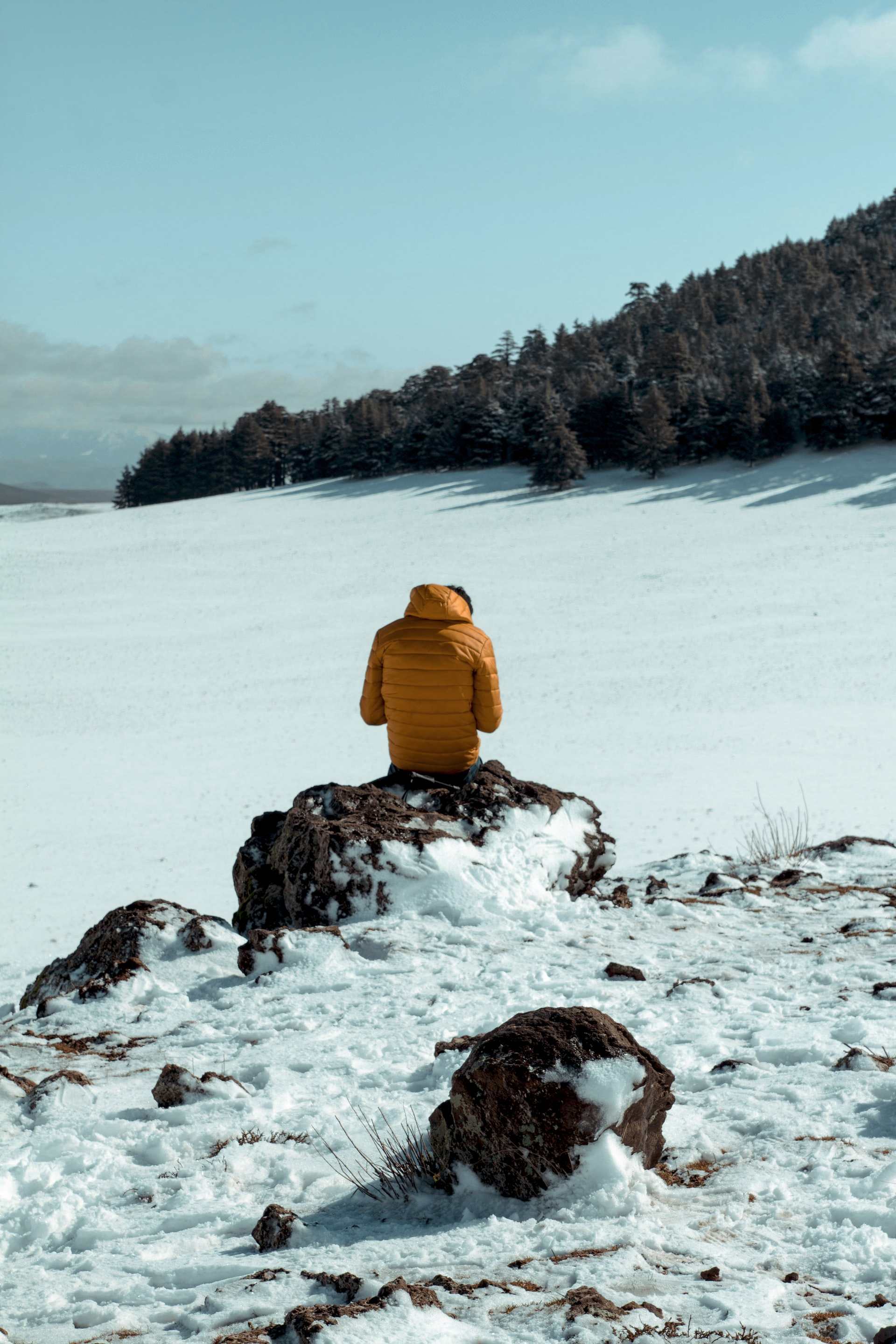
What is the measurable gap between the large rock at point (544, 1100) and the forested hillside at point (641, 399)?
39.9 metres

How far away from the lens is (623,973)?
13.9 feet

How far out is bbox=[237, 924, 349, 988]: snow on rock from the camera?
4.44 meters

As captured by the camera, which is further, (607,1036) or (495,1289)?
(607,1036)

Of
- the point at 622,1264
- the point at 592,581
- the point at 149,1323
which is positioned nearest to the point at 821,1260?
the point at 622,1264

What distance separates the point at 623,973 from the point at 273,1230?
89.1 inches

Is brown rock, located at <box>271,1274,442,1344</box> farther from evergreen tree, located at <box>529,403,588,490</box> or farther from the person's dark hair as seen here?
evergreen tree, located at <box>529,403,588,490</box>

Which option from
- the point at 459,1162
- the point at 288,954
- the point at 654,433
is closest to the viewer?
the point at 459,1162

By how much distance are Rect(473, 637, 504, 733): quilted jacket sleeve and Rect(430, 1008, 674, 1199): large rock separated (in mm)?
3326

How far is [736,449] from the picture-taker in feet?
137

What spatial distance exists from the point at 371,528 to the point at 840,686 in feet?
76.6

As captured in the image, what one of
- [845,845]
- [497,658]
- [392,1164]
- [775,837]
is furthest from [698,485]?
[392,1164]

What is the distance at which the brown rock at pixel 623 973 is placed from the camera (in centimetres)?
424

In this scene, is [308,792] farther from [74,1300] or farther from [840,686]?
[840,686]

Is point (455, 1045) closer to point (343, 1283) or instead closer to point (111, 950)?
point (343, 1283)
